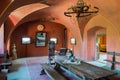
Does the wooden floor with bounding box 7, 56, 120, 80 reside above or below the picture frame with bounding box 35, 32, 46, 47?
below

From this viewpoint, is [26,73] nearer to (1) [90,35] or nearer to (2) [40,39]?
(1) [90,35]

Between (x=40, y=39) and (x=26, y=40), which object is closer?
(x=26, y=40)

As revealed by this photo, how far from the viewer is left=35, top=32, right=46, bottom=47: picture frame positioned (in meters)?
12.0

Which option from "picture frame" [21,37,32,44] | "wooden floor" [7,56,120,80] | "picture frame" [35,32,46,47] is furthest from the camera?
"picture frame" [35,32,46,47]

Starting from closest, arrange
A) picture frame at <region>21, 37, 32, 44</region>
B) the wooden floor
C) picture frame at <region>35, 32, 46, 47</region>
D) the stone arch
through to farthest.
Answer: the wooden floor
the stone arch
picture frame at <region>21, 37, 32, 44</region>
picture frame at <region>35, 32, 46, 47</region>

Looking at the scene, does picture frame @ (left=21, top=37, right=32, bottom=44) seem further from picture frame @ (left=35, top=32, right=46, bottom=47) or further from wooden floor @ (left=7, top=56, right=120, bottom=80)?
wooden floor @ (left=7, top=56, right=120, bottom=80)

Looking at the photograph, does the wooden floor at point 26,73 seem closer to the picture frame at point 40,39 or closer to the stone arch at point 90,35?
the stone arch at point 90,35

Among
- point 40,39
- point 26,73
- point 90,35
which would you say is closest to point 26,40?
point 40,39

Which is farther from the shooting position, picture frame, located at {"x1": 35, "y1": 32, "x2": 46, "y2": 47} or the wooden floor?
picture frame, located at {"x1": 35, "y1": 32, "x2": 46, "y2": 47}

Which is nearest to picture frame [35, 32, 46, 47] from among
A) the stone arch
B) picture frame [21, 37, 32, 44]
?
picture frame [21, 37, 32, 44]

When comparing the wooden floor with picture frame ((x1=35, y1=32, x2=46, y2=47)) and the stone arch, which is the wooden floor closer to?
the stone arch

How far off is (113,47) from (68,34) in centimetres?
590

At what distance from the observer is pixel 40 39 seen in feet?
39.7

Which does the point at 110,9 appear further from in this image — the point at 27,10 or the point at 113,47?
the point at 27,10
